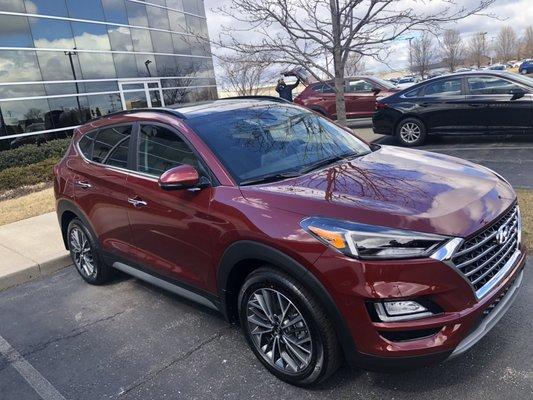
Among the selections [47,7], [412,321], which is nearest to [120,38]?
[47,7]

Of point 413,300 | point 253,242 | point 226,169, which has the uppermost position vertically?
point 226,169

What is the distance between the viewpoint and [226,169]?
10.5 feet

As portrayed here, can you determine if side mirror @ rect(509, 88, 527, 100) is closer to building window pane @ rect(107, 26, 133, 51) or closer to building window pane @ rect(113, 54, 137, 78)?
building window pane @ rect(113, 54, 137, 78)

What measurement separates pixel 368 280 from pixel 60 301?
3.46m

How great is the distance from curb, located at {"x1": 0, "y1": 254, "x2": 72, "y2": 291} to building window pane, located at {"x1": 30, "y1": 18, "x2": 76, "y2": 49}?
12.6 m

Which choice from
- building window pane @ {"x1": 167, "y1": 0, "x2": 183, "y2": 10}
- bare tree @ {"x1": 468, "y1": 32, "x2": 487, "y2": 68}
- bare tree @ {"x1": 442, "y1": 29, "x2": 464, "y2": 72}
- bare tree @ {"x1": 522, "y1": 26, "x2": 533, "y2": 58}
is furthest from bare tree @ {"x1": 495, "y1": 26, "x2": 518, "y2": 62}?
building window pane @ {"x1": 167, "y1": 0, "x2": 183, "y2": 10}

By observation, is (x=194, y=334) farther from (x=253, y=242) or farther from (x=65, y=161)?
(x=65, y=161)

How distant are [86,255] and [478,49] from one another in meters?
75.0

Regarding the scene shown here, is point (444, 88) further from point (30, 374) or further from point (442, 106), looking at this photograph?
point (30, 374)

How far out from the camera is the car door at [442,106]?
31.4 feet

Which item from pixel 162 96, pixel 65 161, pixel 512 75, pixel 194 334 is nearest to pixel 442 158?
pixel 194 334

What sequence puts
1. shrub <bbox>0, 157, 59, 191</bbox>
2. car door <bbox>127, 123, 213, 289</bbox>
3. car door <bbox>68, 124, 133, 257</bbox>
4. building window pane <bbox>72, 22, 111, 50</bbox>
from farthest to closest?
1. building window pane <bbox>72, 22, 111, 50</bbox>
2. shrub <bbox>0, 157, 59, 191</bbox>
3. car door <bbox>68, 124, 133, 257</bbox>
4. car door <bbox>127, 123, 213, 289</bbox>

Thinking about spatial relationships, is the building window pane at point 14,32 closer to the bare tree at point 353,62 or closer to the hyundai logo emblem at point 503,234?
the bare tree at point 353,62

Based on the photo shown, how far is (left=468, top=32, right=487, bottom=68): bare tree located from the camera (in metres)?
69.1
